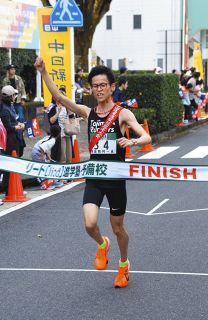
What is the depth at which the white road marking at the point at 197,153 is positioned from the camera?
17672mm

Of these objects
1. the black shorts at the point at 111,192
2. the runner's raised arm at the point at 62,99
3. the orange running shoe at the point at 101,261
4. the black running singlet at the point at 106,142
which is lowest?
the orange running shoe at the point at 101,261

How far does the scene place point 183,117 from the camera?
87.7 ft

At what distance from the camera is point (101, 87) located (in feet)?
21.3

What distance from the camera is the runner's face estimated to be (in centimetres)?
649

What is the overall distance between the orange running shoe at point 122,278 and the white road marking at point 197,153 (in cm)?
1098

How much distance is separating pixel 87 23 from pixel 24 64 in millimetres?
3524

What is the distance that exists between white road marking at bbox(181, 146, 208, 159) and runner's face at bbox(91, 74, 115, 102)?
1130cm

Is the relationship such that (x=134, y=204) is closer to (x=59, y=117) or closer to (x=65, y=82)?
(x=59, y=117)

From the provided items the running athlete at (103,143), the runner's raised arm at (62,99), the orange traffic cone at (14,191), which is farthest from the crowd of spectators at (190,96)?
the running athlete at (103,143)

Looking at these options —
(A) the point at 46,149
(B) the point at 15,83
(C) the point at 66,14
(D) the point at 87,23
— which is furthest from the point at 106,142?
(D) the point at 87,23

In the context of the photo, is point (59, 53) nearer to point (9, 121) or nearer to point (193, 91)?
point (9, 121)

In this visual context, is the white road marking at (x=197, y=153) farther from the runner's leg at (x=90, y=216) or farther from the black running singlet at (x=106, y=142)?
the runner's leg at (x=90, y=216)

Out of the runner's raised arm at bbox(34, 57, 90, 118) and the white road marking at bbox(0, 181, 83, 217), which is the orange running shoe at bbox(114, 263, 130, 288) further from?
the white road marking at bbox(0, 181, 83, 217)

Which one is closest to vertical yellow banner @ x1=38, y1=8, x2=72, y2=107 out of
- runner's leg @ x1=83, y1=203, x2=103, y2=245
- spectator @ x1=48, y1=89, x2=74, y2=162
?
spectator @ x1=48, y1=89, x2=74, y2=162
